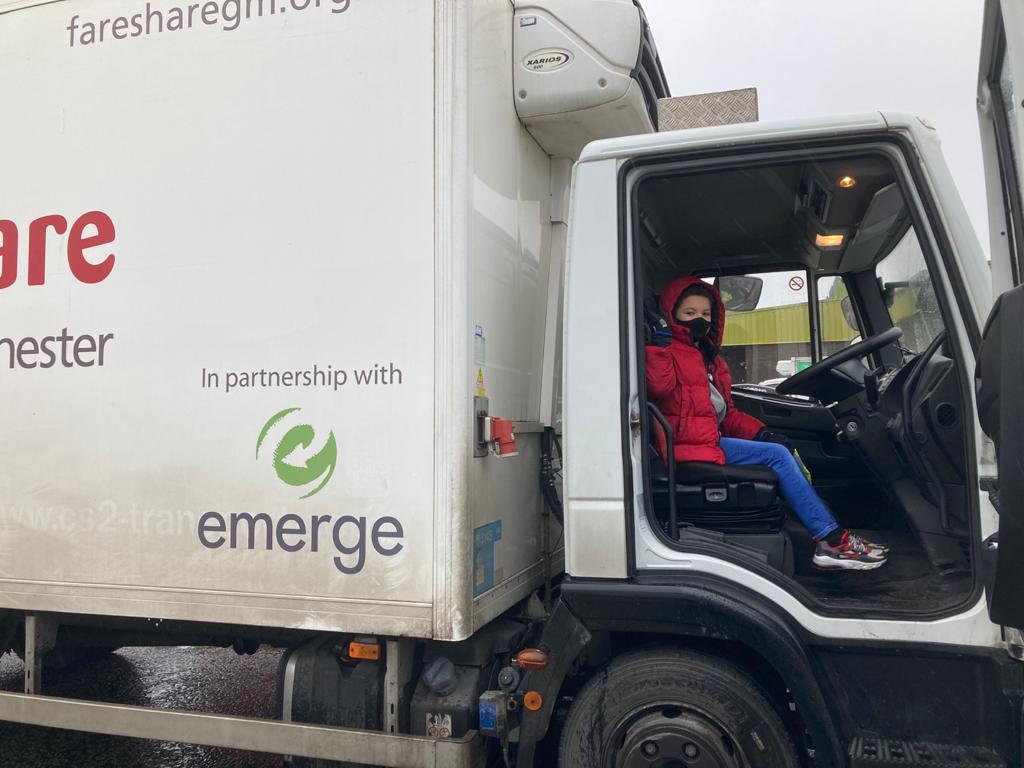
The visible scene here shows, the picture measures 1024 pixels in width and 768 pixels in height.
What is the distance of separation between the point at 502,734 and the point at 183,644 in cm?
148

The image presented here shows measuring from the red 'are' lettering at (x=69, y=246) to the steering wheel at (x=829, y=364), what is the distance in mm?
2799

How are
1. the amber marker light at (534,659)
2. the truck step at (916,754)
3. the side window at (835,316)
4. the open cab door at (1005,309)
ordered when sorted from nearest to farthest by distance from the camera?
the open cab door at (1005,309) < the truck step at (916,754) < the amber marker light at (534,659) < the side window at (835,316)

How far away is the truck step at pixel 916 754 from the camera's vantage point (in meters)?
2.07

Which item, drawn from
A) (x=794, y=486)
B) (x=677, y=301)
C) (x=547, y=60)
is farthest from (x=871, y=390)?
(x=547, y=60)

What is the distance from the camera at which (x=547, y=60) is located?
113 inches

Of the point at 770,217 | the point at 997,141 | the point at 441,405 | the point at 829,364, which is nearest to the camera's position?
the point at 997,141

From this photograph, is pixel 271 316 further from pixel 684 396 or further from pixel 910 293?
pixel 910 293

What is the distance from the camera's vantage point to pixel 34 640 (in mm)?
2986

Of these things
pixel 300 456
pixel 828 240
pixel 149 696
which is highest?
pixel 828 240

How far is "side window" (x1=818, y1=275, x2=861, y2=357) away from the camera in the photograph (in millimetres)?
3465

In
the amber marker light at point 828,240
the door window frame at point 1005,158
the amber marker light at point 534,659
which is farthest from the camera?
the amber marker light at point 828,240

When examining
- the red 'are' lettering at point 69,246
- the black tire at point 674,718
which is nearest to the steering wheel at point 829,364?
the black tire at point 674,718

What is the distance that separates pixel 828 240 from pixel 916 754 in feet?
6.83

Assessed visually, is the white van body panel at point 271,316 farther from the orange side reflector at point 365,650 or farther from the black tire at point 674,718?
the black tire at point 674,718
